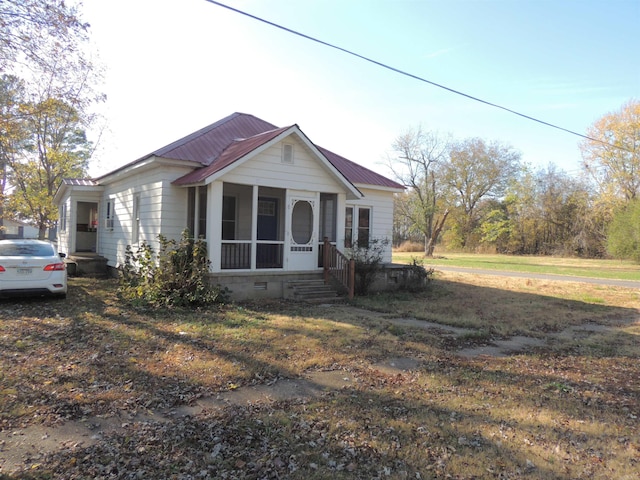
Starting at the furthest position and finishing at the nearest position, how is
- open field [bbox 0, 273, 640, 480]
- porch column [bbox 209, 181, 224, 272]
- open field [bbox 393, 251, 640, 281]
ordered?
open field [bbox 393, 251, 640, 281] → porch column [bbox 209, 181, 224, 272] → open field [bbox 0, 273, 640, 480]

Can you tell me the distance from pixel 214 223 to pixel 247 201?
3.46 m

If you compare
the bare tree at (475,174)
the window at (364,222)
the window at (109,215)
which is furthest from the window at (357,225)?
the bare tree at (475,174)

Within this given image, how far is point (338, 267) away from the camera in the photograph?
12.6 m

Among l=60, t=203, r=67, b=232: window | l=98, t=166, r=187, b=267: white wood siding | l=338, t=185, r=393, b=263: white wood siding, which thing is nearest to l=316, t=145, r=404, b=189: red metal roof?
l=338, t=185, r=393, b=263: white wood siding

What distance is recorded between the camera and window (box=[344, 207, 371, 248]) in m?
15.8

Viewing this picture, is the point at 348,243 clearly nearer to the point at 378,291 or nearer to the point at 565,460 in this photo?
the point at 378,291

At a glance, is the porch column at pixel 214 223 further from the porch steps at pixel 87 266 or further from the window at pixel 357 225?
the porch steps at pixel 87 266

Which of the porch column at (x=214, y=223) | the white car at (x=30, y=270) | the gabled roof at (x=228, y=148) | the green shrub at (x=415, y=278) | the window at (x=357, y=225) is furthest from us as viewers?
the window at (x=357, y=225)

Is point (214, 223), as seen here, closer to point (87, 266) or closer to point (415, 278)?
point (415, 278)

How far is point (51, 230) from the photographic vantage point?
2720cm

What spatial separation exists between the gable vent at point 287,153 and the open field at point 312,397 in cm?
467

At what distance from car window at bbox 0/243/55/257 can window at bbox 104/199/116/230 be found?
5.79 meters

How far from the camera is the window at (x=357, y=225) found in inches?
621

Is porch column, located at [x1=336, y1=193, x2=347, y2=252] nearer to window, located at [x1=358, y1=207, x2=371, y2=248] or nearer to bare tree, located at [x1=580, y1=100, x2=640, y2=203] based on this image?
window, located at [x1=358, y1=207, x2=371, y2=248]
